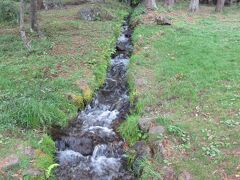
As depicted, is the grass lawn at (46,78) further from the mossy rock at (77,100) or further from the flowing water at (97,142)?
the flowing water at (97,142)

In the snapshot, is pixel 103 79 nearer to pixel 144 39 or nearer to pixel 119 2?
pixel 144 39

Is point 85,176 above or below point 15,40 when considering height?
below

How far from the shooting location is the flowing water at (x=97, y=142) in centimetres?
1046

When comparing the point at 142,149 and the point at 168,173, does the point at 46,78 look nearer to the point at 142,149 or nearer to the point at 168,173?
the point at 142,149

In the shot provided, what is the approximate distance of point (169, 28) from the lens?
78.0 ft

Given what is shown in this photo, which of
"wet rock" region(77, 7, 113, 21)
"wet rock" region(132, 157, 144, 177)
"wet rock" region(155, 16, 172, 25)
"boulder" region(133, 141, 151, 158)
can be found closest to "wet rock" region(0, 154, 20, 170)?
"wet rock" region(132, 157, 144, 177)

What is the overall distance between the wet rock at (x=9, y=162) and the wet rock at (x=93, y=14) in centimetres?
1800

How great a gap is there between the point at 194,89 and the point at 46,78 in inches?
236

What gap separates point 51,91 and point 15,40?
7891 mm

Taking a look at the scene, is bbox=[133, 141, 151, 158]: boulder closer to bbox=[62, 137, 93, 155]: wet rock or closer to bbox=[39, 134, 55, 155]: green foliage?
bbox=[62, 137, 93, 155]: wet rock

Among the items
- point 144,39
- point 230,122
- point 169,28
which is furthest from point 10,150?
point 169,28

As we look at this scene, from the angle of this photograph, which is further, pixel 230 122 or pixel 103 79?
pixel 103 79

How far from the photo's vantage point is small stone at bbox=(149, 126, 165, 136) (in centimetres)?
1130

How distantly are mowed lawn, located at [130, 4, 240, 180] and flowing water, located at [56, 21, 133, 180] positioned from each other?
41.3 inches
